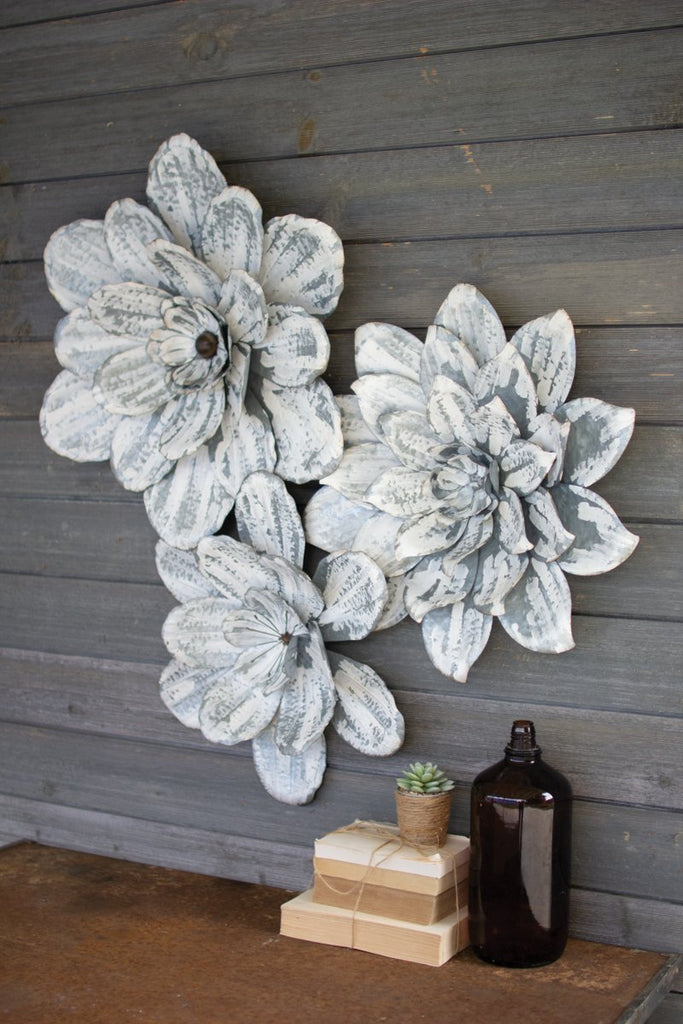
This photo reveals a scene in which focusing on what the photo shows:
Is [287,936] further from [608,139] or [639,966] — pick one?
Result: [608,139]

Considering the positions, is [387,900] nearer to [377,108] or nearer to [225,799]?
[225,799]

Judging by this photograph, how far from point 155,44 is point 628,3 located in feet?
1.99

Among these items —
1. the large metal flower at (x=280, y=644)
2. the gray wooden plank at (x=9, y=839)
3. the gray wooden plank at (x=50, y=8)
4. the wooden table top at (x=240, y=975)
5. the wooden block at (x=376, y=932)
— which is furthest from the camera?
Result: the gray wooden plank at (x=9, y=839)

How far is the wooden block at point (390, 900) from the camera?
3.78 feet

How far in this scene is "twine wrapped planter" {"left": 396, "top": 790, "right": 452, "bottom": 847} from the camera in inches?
47.0

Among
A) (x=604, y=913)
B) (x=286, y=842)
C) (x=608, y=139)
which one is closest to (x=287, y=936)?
(x=286, y=842)

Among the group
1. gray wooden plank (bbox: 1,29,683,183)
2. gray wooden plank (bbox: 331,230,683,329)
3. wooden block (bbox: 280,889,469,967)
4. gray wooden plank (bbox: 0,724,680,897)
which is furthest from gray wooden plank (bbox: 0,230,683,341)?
wooden block (bbox: 280,889,469,967)

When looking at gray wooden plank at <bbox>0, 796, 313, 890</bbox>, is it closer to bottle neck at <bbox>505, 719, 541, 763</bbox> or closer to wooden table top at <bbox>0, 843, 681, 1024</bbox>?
wooden table top at <bbox>0, 843, 681, 1024</bbox>

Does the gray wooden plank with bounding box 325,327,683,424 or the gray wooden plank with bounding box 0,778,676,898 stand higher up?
the gray wooden plank with bounding box 325,327,683,424

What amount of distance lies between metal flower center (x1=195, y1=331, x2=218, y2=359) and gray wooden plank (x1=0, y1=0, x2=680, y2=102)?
343mm

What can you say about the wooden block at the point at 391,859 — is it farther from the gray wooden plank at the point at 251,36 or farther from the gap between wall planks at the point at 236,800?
the gray wooden plank at the point at 251,36

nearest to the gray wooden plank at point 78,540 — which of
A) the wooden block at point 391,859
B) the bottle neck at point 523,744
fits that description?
the wooden block at point 391,859

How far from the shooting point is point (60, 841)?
60.9 inches

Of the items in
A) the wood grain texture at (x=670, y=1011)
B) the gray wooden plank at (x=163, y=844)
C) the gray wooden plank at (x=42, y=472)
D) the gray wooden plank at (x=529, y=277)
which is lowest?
the wood grain texture at (x=670, y=1011)
